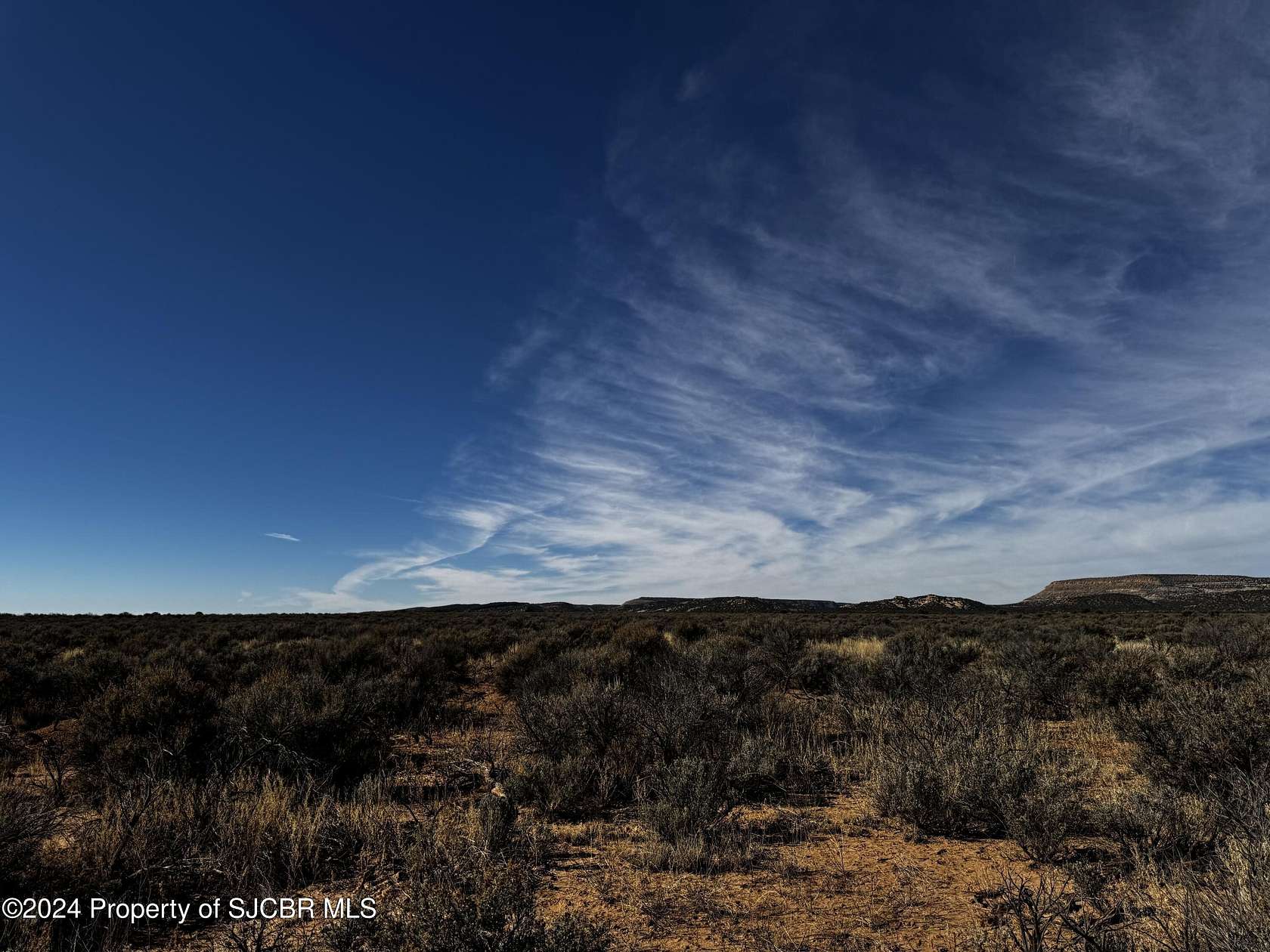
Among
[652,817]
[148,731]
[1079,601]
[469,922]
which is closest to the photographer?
[469,922]

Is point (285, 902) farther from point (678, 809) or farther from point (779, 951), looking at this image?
point (779, 951)

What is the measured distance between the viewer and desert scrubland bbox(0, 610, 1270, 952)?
11.8 feet

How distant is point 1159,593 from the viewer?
84250 mm

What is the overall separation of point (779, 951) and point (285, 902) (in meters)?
3.40

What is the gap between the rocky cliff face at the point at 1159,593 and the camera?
69.5m

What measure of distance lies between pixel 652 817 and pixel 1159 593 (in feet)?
358

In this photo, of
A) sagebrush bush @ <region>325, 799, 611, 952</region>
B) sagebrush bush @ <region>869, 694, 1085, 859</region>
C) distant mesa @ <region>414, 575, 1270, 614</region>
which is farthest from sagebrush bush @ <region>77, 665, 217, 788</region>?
distant mesa @ <region>414, 575, 1270, 614</region>

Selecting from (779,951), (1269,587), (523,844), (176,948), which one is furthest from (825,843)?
(1269,587)

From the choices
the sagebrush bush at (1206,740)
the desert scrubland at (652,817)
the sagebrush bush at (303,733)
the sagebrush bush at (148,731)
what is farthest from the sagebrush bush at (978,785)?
the sagebrush bush at (148,731)

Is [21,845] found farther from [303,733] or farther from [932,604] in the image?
[932,604]

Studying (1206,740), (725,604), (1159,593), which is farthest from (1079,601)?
(1206,740)

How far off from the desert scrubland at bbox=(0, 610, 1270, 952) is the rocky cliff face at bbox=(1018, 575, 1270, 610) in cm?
7336

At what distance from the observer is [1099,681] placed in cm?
1047

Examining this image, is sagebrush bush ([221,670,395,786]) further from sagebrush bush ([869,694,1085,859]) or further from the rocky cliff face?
the rocky cliff face
